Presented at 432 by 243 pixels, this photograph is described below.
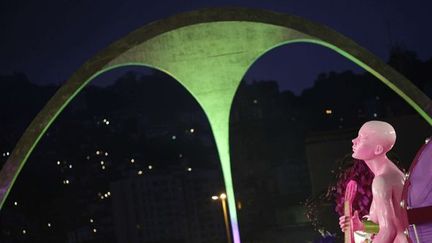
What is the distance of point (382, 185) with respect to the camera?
4.45 metres

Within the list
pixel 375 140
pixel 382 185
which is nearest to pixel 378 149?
pixel 375 140

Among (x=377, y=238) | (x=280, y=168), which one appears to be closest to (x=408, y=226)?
(x=377, y=238)

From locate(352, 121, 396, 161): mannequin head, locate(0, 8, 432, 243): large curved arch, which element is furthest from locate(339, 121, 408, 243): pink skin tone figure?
locate(0, 8, 432, 243): large curved arch

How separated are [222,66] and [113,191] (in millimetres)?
26096

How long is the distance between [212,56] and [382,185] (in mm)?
8475

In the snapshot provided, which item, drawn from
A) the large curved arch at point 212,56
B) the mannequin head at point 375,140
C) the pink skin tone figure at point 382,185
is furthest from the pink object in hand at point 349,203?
the large curved arch at point 212,56

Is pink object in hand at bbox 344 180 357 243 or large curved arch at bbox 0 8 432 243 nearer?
pink object in hand at bbox 344 180 357 243

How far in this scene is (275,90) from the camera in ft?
133

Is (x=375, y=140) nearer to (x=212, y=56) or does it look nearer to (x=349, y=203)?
(x=349, y=203)

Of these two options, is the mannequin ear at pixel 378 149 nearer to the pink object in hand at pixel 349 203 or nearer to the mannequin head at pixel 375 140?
the mannequin head at pixel 375 140

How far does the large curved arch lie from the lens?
443 inches

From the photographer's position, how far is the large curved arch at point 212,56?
36.9 feet

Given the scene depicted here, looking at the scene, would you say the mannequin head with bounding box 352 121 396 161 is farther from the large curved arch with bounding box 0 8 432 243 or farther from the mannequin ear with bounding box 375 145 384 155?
the large curved arch with bounding box 0 8 432 243

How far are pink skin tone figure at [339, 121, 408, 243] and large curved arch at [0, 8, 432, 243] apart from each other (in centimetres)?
674
